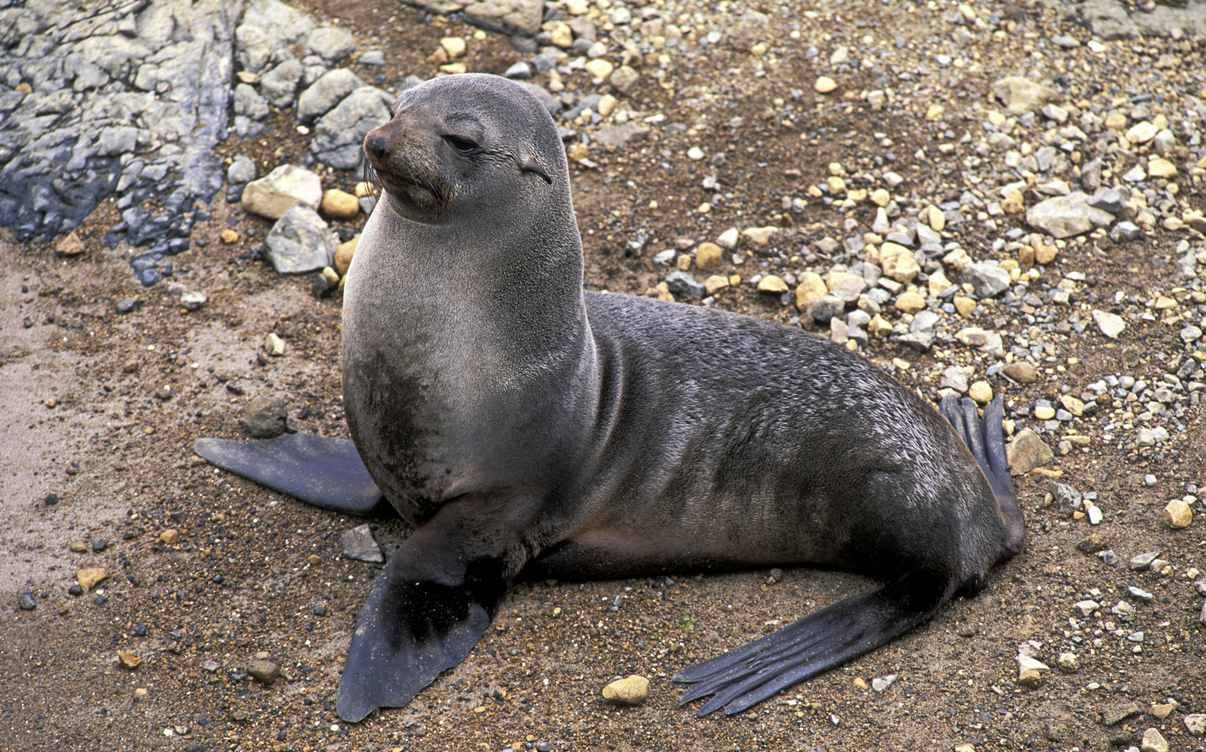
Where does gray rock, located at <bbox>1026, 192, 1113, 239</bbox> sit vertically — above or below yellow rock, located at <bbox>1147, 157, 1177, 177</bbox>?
below

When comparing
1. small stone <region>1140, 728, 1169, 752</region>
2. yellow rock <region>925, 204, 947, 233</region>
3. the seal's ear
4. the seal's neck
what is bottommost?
small stone <region>1140, 728, 1169, 752</region>

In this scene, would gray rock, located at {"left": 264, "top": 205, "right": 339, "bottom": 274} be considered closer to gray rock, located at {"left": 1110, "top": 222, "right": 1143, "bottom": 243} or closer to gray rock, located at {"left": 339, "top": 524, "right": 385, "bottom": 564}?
gray rock, located at {"left": 339, "top": 524, "right": 385, "bottom": 564}

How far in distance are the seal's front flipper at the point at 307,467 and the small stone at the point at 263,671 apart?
2.91ft

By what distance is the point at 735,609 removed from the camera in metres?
5.14

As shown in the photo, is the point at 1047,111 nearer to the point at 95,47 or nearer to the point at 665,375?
the point at 665,375

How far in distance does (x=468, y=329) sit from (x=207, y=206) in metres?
2.71

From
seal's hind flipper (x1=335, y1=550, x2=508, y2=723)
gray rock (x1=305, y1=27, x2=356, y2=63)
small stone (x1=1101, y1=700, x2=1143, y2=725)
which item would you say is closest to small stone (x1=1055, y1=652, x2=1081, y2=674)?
small stone (x1=1101, y1=700, x2=1143, y2=725)

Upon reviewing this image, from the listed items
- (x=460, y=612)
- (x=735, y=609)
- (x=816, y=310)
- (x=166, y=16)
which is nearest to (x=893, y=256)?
(x=816, y=310)

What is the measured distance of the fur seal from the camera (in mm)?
4777

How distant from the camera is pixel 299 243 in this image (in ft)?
22.1

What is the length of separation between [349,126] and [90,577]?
3224 mm

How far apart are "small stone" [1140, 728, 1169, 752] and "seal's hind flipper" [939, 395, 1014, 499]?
1309 millimetres

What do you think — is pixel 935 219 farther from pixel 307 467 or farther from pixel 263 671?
pixel 263 671

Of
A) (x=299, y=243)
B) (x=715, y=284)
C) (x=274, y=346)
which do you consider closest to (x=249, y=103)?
(x=299, y=243)
